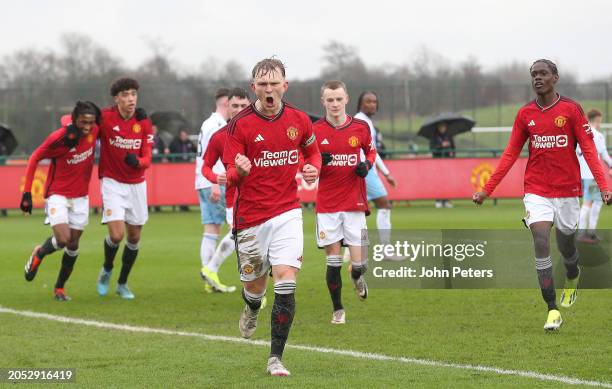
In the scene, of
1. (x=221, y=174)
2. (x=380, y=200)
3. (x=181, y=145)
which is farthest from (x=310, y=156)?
(x=181, y=145)

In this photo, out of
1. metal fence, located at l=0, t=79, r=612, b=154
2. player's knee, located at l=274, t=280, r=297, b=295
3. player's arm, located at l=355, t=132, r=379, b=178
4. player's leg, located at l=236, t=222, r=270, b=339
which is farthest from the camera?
metal fence, located at l=0, t=79, r=612, b=154

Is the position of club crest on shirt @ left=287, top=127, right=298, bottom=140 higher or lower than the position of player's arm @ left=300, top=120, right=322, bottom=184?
higher

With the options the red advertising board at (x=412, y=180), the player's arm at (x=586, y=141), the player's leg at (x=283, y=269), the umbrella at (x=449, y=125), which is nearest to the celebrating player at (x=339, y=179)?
the player's arm at (x=586, y=141)

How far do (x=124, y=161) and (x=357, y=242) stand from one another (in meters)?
2.97

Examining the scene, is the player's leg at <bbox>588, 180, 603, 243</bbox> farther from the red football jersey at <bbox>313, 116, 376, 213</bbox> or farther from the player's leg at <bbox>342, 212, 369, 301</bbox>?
the red football jersey at <bbox>313, 116, 376, 213</bbox>

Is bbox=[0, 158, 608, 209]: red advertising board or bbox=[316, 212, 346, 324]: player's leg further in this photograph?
bbox=[0, 158, 608, 209]: red advertising board

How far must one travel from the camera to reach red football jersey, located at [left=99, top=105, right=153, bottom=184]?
1221cm

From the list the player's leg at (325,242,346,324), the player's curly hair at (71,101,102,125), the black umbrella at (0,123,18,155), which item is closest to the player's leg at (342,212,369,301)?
the player's leg at (325,242,346,324)

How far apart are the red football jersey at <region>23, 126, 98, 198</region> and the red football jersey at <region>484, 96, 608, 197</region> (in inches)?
→ 183

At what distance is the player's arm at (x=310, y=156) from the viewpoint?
26.0 feet

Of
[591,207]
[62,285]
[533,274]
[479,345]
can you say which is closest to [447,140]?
[591,207]

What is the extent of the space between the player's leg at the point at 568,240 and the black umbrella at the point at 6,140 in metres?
25.0

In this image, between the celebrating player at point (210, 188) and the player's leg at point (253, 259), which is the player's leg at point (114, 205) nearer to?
the celebrating player at point (210, 188)

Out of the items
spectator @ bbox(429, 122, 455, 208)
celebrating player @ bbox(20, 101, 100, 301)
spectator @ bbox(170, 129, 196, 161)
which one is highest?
celebrating player @ bbox(20, 101, 100, 301)
